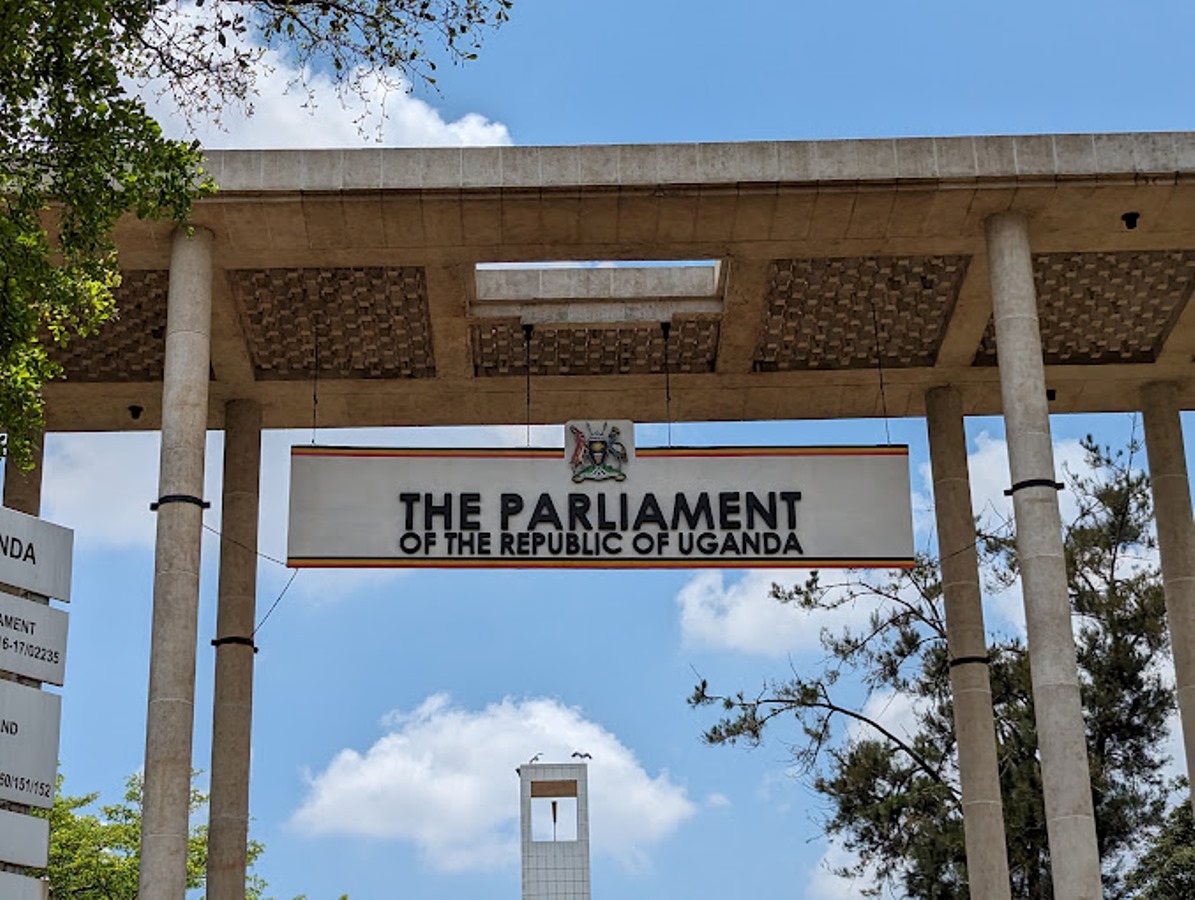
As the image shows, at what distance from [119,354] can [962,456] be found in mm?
8786

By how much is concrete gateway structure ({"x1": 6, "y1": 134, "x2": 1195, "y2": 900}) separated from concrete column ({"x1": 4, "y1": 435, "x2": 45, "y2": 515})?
0.11 feet

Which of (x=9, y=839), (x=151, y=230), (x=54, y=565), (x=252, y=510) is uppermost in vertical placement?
(x=151, y=230)

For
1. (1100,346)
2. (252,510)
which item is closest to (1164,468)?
(1100,346)

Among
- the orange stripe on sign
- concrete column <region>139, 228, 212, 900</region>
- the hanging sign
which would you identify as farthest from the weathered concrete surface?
the orange stripe on sign

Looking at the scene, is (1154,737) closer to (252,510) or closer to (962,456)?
(962,456)

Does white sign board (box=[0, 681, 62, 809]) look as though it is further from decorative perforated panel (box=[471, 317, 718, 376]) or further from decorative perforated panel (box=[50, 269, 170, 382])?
decorative perforated panel (box=[471, 317, 718, 376])

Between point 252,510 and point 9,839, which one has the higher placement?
point 252,510

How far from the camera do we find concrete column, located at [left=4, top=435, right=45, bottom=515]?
1822 cm

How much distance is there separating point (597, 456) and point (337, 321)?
10.6 feet

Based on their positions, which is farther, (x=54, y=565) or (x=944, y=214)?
(x=944, y=214)

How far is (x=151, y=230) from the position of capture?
1502cm

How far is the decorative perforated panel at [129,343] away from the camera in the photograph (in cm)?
1681

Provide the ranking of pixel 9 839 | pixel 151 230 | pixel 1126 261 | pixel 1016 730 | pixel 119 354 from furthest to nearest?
pixel 1016 730, pixel 119 354, pixel 1126 261, pixel 151 230, pixel 9 839

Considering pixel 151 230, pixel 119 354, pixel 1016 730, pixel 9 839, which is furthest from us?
pixel 1016 730
